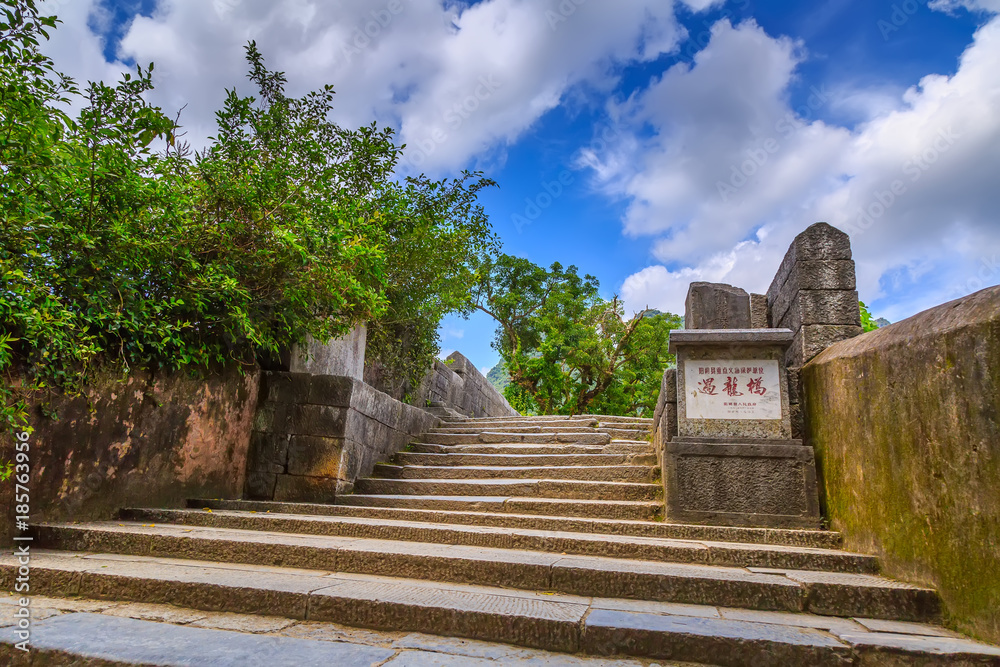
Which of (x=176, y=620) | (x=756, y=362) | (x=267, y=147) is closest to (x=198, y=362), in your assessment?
(x=267, y=147)

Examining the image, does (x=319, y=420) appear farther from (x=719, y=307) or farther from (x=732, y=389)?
(x=719, y=307)

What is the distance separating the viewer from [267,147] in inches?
195

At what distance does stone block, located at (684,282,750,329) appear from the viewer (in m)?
5.05

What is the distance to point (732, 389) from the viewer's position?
4242 mm

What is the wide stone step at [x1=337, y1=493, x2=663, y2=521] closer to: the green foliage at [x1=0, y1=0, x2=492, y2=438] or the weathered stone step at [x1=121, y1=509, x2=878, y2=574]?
the weathered stone step at [x1=121, y1=509, x2=878, y2=574]

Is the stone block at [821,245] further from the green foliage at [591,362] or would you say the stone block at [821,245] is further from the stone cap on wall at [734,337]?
the green foliage at [591,362]

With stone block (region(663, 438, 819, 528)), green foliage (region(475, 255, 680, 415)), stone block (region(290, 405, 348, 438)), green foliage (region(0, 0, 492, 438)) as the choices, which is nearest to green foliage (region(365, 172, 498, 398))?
green foliage (region(0, 0, 492, 438))

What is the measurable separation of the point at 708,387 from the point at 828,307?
1079 millimetres

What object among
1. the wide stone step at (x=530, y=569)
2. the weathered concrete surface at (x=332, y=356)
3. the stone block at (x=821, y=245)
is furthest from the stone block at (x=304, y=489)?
the stone block at (x=821, y=245)

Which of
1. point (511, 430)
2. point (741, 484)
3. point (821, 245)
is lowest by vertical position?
point (741, 484)

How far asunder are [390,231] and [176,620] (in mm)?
4476

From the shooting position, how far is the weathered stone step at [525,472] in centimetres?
498

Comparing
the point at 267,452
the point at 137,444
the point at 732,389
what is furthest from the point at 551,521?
the point at 137,444

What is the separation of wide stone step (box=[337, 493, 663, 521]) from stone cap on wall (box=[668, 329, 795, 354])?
4.31 feet
